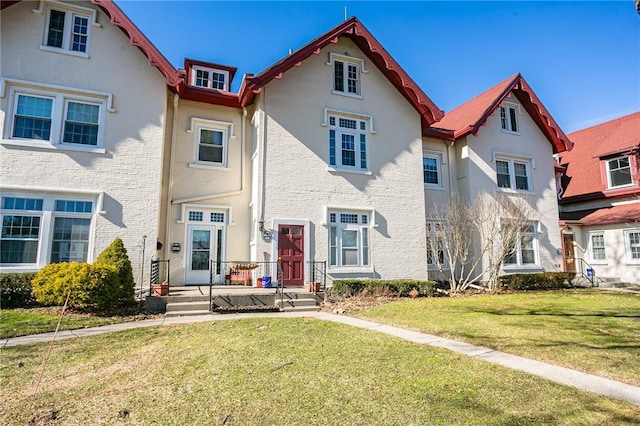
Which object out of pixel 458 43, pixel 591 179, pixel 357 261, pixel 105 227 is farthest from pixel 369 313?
pixel 591 179

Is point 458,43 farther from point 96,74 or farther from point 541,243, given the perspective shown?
point 96,74

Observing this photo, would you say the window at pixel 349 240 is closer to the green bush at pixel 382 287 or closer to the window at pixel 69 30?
the green bush at pixel 382 287

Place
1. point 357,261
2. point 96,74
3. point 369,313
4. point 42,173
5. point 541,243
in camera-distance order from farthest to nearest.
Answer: point 541,243 → point 357,261 → point 96,74 → point 42,173 → point 369,313

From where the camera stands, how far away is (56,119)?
1195cm

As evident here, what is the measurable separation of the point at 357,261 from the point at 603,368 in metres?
9.74

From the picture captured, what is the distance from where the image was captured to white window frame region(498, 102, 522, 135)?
62.3ft

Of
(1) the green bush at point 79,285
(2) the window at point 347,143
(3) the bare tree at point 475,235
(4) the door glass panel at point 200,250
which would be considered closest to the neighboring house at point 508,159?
(3) the bare tree at point 475,235

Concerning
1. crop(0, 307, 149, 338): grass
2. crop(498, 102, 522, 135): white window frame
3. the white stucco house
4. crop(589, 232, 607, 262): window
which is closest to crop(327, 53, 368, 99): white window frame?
the white stucco house

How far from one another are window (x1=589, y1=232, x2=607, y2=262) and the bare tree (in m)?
5.03

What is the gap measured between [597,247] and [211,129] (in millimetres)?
19997

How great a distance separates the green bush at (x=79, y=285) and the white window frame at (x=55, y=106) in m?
4.09

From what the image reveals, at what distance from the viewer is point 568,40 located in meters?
11.7

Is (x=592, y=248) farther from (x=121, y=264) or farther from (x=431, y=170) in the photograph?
(x=121, y=264)

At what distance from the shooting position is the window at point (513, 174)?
61.0 feet
